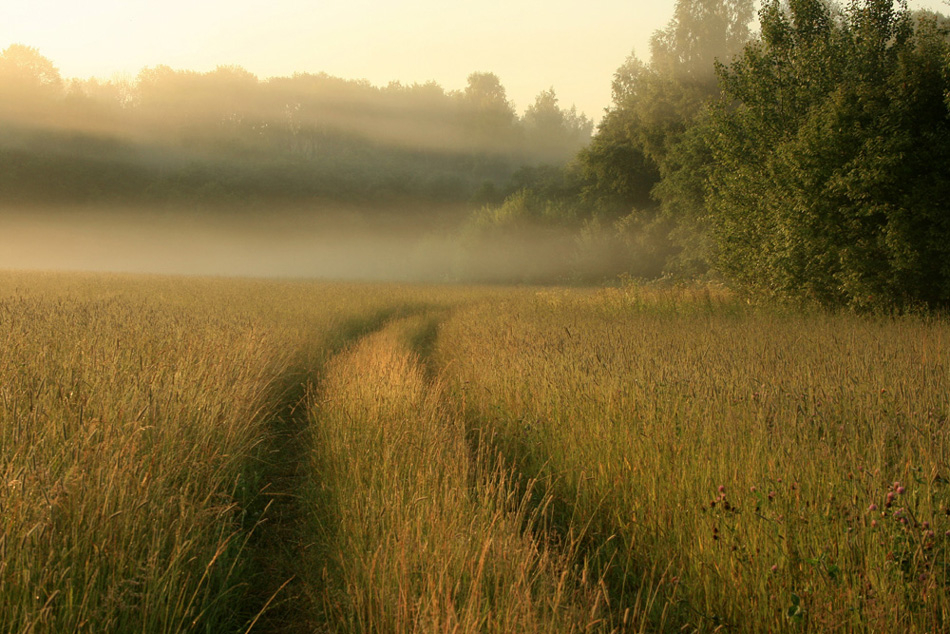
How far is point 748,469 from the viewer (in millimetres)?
3656

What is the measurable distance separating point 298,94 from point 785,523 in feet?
354

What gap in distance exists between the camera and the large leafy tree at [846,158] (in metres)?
11.3

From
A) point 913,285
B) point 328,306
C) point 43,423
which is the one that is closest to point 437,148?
point 328,306

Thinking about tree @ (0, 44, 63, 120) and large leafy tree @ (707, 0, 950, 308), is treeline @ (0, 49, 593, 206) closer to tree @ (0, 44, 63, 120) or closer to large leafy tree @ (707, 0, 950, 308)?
tree @ (0, 44, 63, 120)

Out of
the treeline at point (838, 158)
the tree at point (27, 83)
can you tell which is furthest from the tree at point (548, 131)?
the treeline at point (838, 158)

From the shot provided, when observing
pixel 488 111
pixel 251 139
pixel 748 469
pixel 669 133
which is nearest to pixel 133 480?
pixel 748 469

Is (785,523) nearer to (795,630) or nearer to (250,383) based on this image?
(795,630)

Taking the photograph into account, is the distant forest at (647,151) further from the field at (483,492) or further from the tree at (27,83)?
the field at (483,492)

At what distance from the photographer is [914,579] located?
253 centimetres

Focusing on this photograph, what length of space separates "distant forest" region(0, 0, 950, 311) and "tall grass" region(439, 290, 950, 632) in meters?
5.36

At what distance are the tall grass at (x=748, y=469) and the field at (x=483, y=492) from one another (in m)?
0.02

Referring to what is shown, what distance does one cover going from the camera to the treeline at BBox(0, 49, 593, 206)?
68.9 m

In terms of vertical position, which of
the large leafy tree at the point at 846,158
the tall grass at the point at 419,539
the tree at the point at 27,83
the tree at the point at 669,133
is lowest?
the tall grass at the point at 419,539

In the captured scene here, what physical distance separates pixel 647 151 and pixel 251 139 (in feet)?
230
